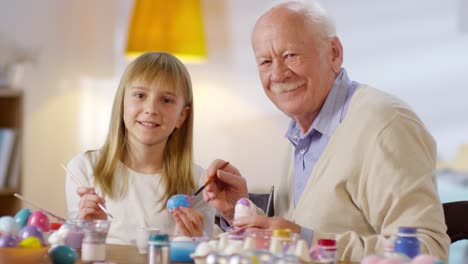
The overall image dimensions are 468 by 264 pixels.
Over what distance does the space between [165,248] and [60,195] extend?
3.44 m

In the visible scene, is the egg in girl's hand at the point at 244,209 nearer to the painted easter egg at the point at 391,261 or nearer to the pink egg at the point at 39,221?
the pink egg at the point at 39,221

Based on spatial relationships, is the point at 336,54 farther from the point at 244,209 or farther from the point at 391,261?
the point at 391,261

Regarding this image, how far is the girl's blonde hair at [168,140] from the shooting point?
2.96 meters

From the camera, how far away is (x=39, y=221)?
2123 mm

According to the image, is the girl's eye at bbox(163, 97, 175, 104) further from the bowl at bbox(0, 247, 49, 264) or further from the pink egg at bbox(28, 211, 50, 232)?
the bowl at bbox(0, 247, 49, 264)

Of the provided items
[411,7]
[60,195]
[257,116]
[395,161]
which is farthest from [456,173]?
[60,195]

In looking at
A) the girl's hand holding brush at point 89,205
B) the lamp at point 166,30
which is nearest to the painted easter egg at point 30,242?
the girl's hand holding brush at point 89,205

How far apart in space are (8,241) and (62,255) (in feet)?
0.39

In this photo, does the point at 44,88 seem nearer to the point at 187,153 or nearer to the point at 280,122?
the point at 280,122

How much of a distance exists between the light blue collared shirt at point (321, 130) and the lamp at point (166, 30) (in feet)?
6.77

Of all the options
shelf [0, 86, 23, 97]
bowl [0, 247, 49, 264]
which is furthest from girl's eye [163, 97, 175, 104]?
shelf [0, 86, 23, 97]

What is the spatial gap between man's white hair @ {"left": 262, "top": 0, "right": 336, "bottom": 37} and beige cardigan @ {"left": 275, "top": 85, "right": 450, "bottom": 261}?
237mm

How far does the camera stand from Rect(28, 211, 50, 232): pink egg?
2.11 metres

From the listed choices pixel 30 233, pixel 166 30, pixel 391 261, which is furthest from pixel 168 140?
pixel 391 261
